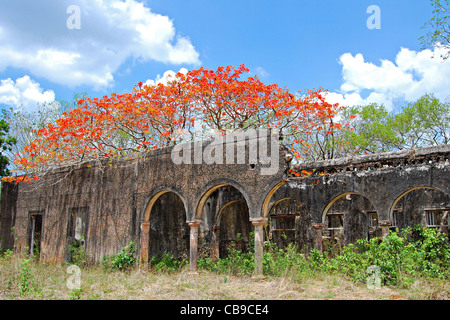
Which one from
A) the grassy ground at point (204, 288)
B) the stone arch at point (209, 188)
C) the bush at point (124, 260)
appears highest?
the stone arch at point (209, 188)

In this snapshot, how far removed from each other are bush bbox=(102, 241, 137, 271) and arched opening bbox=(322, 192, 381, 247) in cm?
738

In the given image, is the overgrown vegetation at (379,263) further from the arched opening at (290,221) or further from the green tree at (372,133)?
the green tree at (372,133)

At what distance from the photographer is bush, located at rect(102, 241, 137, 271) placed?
35.4ft

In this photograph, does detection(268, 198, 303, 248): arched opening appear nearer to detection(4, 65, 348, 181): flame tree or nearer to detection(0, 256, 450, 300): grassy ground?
detection(4, 65, 348, 181): flame tree

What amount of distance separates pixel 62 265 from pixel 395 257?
31.1 feet

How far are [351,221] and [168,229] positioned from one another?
7.05 metres

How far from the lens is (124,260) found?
1086 cm

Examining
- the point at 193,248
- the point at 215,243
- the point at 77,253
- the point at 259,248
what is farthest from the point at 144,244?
the point at 259,248

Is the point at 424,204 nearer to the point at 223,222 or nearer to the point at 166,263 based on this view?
the point at 223,222

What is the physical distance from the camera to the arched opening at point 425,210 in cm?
1369

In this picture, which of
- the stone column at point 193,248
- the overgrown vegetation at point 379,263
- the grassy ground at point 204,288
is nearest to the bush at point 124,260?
the grassy ground at point 204,288

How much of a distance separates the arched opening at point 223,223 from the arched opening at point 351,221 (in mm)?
3650

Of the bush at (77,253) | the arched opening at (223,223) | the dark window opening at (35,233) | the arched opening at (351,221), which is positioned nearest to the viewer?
the bush at (77,253)

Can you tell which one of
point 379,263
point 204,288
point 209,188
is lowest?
point 204,288
